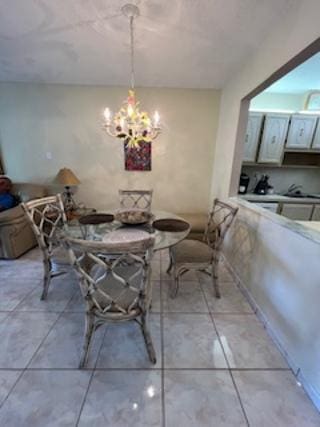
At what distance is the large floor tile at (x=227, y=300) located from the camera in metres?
1.96

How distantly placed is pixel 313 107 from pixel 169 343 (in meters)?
3.95

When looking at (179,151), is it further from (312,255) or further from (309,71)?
(312,255)

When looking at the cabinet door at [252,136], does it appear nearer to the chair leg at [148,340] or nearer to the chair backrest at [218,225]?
the chair backrest at [218,225]

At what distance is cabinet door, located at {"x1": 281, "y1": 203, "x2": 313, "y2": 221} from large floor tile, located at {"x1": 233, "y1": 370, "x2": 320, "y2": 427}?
2.36m

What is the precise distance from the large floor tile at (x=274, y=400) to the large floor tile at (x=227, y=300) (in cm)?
59

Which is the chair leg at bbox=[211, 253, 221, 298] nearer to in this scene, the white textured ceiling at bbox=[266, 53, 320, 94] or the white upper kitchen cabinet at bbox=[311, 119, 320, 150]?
the white textured ceiling at bbox=[266, 53, 320, 94]

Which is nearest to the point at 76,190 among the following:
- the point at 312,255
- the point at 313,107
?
the point at 312,255

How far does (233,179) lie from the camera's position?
2766mm

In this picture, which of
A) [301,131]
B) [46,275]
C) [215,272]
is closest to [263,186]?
[301,131]

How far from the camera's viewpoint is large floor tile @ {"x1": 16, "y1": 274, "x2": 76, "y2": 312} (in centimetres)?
193

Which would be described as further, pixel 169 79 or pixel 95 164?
pixel 95 164

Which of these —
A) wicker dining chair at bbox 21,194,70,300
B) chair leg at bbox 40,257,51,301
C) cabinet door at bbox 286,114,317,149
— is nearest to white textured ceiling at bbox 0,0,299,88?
cabinet door at bbox 286,114,317,149

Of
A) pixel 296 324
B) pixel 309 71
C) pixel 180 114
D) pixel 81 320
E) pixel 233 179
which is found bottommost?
pixel 81 320

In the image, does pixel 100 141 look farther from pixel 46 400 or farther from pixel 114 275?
pixel 46 400
